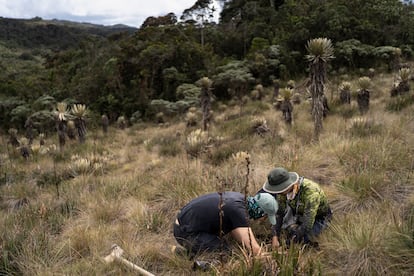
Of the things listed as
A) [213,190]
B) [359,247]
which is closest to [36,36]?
[213,190]

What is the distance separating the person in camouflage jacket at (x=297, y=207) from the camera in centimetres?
396

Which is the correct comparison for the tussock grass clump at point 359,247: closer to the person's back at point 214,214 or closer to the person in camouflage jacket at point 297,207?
the person in camouflage jacket at point 297,207

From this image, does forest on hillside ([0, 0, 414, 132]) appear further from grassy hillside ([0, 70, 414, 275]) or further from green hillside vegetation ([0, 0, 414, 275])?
grassy hillside ([0, 70, 414, 275])

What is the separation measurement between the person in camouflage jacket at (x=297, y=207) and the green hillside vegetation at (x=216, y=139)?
201 millimetres

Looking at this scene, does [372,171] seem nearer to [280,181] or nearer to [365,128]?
[280,181]

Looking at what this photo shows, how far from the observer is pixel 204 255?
4020 mm

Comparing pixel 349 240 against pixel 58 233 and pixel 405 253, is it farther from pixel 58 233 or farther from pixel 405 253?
pixel 58 233

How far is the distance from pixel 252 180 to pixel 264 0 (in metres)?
28.6

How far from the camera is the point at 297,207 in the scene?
4.23 metres

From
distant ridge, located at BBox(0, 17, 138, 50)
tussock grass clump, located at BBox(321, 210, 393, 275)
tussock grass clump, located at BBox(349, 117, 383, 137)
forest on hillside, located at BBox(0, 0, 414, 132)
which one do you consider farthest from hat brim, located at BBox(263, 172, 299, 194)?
distant ridge, located at BBox(0, 17, 138, 50)

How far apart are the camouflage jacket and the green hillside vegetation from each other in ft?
0.78

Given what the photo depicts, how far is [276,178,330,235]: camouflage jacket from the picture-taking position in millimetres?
3971

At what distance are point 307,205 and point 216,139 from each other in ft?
22.9

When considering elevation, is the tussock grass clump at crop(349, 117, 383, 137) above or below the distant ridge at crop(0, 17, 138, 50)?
below
